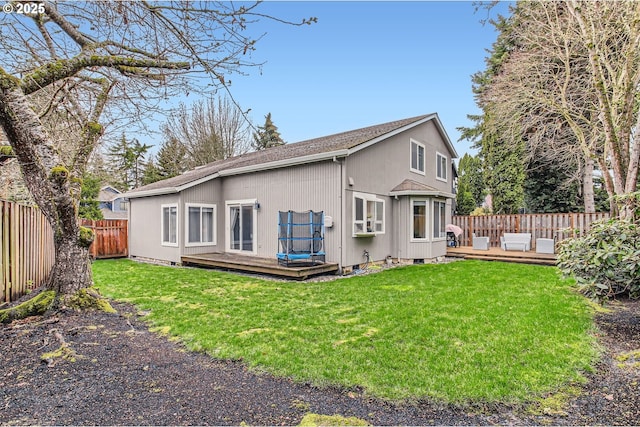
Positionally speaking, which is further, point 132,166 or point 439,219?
point 132,166

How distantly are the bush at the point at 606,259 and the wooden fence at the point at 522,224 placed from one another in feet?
30.6

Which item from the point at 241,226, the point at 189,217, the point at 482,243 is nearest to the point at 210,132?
the point at 189,217

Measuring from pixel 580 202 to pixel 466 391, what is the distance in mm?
20287

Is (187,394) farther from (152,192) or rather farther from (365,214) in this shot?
(152,192)

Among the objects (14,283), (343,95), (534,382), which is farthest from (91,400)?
(343,95)

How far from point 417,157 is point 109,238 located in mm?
13331

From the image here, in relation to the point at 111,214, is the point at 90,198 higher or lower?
higher

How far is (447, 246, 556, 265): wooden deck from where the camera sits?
11.4 metres

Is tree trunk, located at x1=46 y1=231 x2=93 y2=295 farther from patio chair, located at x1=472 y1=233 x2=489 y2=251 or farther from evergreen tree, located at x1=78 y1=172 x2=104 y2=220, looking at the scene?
evergreen tree, located at x1=78 y1=172 x2=104 y2=220

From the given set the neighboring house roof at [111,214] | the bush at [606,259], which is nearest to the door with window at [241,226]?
the bush at [606,259]

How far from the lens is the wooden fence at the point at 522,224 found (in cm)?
1309

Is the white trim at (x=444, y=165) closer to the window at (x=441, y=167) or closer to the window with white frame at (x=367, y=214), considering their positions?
the window at (x=441, y=167)

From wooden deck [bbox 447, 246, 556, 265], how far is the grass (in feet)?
12.0

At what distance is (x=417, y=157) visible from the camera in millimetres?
13055
